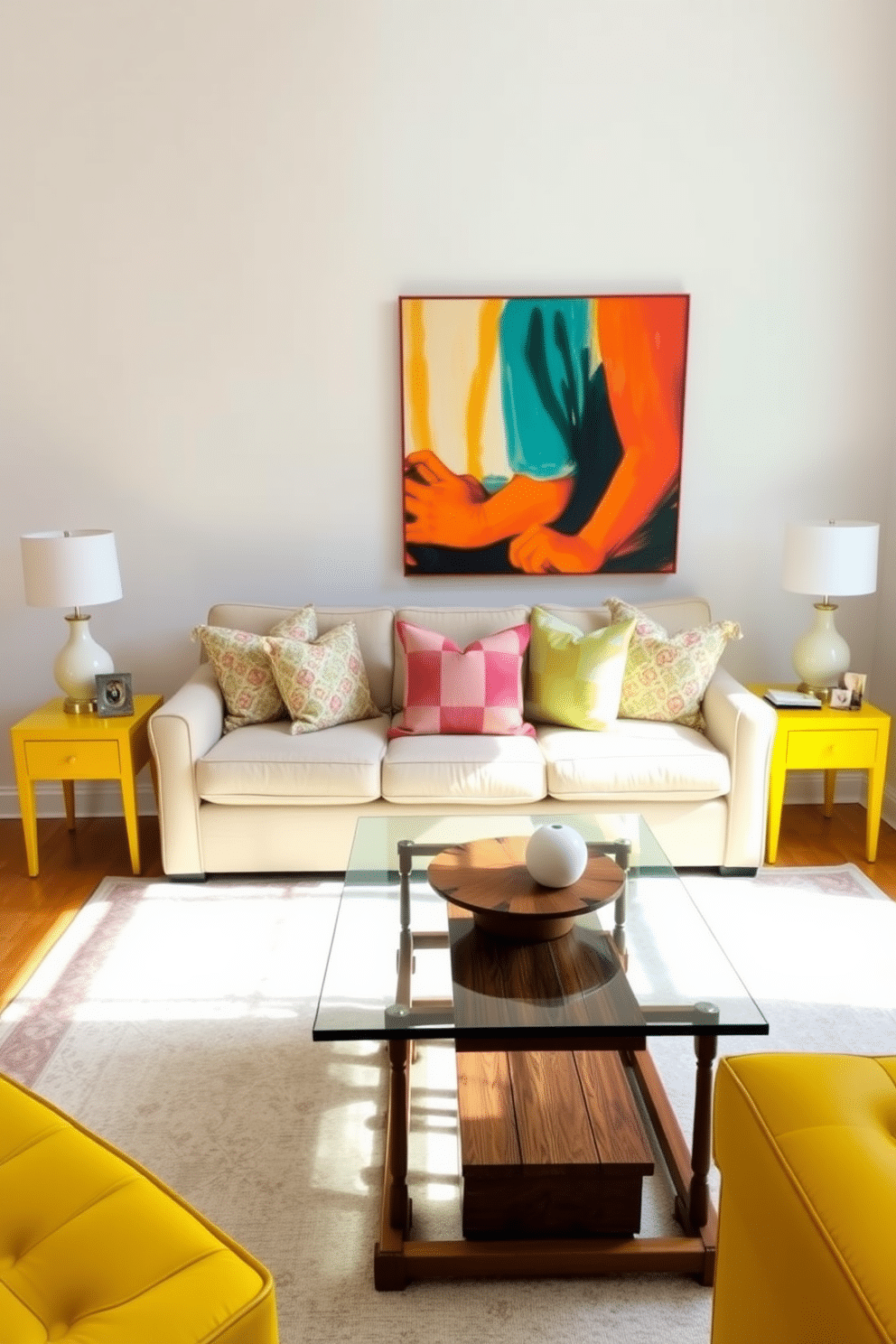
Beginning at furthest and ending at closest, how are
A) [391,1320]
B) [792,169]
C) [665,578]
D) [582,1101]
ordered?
[665,578]
[792,169]
[582,1101]
[391,1320]

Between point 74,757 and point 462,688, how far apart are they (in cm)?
135

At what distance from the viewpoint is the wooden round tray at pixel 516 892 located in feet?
7.18

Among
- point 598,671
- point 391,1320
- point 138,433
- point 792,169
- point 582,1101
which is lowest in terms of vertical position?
point 391,1320

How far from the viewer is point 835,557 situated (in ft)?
12.0

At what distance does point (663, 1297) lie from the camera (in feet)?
6.21

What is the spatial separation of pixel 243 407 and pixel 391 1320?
3.13 metres

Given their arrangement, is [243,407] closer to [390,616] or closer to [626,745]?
[390,616]

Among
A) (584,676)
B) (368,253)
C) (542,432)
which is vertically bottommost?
(584,676)

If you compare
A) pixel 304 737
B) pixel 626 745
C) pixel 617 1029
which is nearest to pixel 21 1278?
pixel 617 1029

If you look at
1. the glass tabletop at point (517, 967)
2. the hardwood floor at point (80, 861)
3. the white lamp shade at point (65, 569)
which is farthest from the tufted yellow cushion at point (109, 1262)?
the white lamp shade at point (65, 569)

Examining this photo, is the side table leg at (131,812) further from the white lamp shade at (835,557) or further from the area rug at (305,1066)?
the white lamp shade at (835,557)

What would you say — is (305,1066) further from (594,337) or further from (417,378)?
(594,337)

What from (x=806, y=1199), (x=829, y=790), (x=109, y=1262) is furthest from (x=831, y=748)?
(x=109, y=1262)

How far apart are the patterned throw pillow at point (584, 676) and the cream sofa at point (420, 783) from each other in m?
0.09
